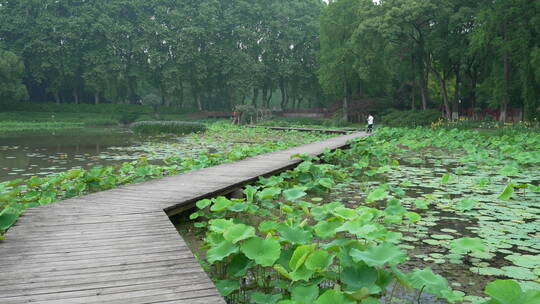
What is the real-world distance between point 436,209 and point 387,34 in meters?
17.8

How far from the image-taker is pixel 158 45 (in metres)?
35.0

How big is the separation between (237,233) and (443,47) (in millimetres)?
21364

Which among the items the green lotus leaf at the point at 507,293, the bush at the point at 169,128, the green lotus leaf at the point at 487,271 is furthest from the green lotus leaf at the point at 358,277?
the bush at the point at 169,128

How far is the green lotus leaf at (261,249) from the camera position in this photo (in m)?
2.09

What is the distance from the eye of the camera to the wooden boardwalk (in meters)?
1.92

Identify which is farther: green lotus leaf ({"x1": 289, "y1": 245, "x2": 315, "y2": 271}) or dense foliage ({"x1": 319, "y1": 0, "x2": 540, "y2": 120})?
dense foliage ({"x1": 319, "y1": 0, "x2": 540, "y2": 120})

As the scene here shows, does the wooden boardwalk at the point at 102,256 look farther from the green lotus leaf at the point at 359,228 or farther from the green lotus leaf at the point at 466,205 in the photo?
the green lotus leaf at the point at 466,205

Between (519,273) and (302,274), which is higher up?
(302,274)

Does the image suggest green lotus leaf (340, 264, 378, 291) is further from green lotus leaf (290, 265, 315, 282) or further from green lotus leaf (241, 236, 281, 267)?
green lotus leaf (241, 236, 281, 267)

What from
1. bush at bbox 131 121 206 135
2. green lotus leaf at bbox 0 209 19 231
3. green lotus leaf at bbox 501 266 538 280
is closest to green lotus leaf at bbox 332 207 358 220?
green lotus leaf at bbox 501 266 538 280

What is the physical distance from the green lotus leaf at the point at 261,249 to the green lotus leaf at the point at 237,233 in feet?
0.15

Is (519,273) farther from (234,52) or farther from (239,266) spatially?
(234,52)

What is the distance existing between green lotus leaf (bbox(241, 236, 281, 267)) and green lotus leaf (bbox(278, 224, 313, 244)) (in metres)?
0.24

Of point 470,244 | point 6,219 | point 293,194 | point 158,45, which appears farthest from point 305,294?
point 158,45
